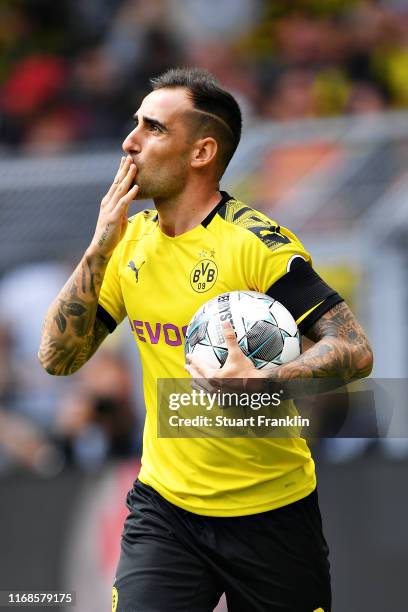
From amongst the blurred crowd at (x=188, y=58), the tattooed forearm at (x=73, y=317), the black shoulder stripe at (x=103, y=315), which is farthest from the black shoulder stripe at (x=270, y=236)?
Answer: the blurred crowd at (x=188, y=58)

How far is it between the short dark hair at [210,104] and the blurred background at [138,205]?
52.1 inches

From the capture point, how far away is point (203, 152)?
13.4ft

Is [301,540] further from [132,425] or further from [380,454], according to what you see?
[132,425]

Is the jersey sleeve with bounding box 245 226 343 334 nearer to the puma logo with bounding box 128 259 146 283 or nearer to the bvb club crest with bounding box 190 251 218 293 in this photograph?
the bvb club crest with bounding box 190 251 218 293

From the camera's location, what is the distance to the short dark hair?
406 centimetres

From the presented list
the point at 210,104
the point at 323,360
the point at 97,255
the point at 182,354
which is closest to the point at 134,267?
the point at 97,255

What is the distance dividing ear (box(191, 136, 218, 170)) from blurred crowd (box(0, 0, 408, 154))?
6170mm

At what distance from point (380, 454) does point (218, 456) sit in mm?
3082

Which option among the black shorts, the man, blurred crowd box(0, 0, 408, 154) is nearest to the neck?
the man

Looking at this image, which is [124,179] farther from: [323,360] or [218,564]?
[218,564]

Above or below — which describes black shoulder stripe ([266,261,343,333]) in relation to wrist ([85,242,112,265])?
below

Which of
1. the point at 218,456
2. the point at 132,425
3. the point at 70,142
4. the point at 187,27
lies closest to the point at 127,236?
the point at 218,456

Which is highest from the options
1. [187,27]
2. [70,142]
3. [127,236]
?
[187,27]

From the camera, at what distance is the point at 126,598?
12.8ft
